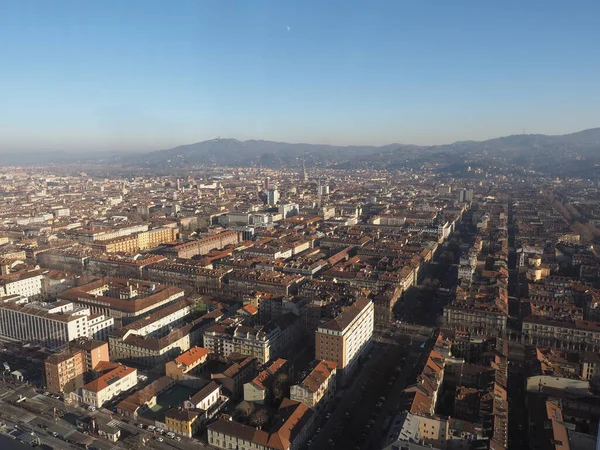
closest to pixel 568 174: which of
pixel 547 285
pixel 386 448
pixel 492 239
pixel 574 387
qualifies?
pixel 492 239


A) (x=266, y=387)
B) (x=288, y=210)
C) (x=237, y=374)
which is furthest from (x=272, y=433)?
(x=288, y=210)

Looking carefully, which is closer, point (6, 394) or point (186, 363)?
point (6, 394)

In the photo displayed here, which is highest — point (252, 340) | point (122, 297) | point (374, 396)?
point (252, 340)

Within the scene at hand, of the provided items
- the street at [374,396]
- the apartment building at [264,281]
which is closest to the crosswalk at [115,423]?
the street at [374,396]

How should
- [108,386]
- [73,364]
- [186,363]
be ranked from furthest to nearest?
[186,363], [73,364], [108,386]

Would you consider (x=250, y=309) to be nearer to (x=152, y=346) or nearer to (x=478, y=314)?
(x=152, y=346)

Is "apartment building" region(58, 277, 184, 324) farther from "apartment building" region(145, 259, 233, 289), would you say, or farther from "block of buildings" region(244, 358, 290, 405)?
"block of buildings" region(244, 358, 290, 405)

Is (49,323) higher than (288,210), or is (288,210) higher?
(49,323)

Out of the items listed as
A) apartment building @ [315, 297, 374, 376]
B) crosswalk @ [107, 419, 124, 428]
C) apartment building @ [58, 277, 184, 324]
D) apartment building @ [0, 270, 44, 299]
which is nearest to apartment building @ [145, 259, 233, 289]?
apartment building @ [58, 277, 184, 324]
